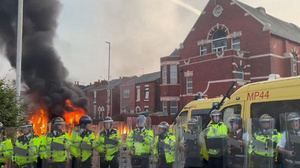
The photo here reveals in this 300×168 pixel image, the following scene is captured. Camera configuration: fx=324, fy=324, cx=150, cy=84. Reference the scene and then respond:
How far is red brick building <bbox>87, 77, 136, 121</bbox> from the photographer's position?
50.1 metres

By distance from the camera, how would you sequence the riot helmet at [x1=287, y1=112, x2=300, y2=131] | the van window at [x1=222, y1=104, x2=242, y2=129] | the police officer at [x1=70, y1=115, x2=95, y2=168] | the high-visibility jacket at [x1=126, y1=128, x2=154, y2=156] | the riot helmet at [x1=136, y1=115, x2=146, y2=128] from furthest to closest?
the van window at [x1=222, y1=104, x2=242, y2=129] → the riot helmet at [x1=136, y1=115, x2=146, y2=128] → the high-visibility jacket at [x1=126, y1=128, x2=154, y2=156] → the police officer at [x1=70, y1=115, x2=95, y2=168] → the riot helmet at [x1=287, y1=112, x2=300, y2=131]

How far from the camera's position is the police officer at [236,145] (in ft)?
22.0

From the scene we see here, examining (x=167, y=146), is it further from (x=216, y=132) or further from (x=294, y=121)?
(x=294, y=121)

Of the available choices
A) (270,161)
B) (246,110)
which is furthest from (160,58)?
(270,161)

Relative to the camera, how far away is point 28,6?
74.9 ft

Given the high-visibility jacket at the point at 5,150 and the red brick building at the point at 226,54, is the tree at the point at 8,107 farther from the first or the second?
the red brick building at the point at 226,54

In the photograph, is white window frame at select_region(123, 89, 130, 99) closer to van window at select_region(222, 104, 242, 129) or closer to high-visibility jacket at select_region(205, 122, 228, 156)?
van window at select_region(222, 104, 242, 129)

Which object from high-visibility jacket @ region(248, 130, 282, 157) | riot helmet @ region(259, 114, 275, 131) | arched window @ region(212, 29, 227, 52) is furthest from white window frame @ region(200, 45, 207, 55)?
high-visibility jacket @ region(248, 130, 282, 157)

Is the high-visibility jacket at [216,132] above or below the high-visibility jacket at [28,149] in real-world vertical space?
above

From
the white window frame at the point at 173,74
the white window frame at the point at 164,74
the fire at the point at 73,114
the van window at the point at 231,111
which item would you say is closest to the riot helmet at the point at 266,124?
the van window at the point at 231,111

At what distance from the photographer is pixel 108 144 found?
762 centimetres

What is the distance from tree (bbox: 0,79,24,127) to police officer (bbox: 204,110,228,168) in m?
7.27

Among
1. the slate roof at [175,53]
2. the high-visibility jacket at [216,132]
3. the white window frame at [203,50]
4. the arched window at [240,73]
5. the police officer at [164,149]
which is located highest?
the slate roof at [175,53]

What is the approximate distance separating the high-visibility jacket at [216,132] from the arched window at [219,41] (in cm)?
2517
